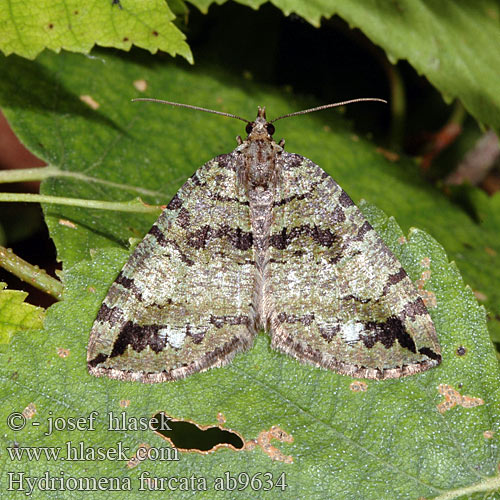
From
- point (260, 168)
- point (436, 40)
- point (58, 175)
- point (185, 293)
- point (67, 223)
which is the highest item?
point (436, 40)

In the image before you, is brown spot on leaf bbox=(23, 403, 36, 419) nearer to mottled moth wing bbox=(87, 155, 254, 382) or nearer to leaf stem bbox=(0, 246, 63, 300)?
mottled moth wing bbox=(87, 155, 254, 382)

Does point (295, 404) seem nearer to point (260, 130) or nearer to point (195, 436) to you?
point (195, 436)

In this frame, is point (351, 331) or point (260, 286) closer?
point (351, 331)

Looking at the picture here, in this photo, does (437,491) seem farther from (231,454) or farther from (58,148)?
(58,148)

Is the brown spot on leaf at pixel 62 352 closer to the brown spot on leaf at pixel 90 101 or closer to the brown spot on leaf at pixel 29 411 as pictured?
the brown spot on leaf at pixel 29 411

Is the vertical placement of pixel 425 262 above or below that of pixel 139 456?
above

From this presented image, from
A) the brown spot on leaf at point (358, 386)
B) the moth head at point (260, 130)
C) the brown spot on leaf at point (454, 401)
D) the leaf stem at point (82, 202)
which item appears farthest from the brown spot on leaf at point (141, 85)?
the brown spot on leaf at point (454, 401)

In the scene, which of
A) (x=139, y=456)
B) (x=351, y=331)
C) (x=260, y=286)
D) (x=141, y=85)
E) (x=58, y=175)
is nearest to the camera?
(x=139, y=456)

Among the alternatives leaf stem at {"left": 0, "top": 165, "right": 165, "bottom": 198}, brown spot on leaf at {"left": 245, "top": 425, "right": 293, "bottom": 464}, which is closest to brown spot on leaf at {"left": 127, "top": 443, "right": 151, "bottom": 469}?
brown spot on leaf at {"left": 245, "top": 425, "right": 293, "bottom": 464}

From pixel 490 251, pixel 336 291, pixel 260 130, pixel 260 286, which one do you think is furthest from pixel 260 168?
pixel 490 251
